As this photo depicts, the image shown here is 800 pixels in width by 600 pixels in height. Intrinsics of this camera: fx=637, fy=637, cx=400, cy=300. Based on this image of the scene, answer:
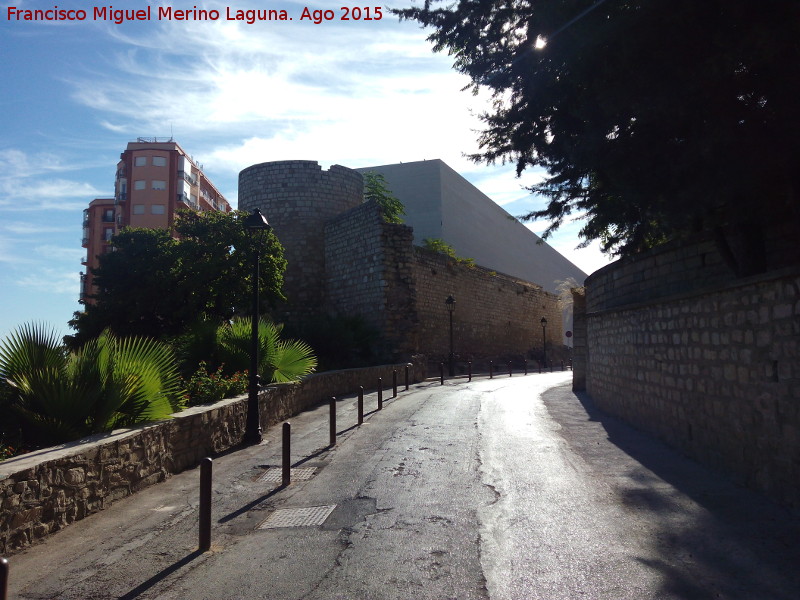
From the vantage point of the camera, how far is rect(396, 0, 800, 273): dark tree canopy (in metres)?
6.61

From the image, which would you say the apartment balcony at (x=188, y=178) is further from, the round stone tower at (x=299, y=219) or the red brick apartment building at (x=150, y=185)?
the round stone tower at (x=299, y=219)

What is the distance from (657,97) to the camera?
22.8ft

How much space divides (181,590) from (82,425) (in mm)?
3805

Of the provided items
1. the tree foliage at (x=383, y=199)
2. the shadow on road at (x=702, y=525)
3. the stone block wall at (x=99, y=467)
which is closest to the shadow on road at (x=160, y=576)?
the stone block wall at (x=99, y=467)

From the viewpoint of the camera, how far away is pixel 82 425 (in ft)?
25.2

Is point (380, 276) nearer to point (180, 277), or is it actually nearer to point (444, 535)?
point (180, 277)

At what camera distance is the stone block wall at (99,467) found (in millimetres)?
5543

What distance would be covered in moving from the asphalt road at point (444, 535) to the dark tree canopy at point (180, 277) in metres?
12.6

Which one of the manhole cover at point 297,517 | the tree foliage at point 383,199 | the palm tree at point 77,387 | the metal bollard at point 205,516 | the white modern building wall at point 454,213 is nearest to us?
the metal bollard at point 205,516

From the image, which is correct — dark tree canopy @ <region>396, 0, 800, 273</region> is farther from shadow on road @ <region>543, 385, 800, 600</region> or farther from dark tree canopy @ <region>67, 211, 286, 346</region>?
dark tree canopy @ <region>67, 211, 286, 346</region>

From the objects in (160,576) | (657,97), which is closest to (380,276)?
(657,97)

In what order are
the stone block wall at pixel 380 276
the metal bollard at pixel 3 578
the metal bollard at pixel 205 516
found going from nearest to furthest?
the metal bollard at pixel 3 578 < the metal bollard at pixel 205 516 < the stone block wall at pixel 380 276

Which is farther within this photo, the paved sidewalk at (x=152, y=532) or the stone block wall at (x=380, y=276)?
the stone block wall at (x=380, y=276)

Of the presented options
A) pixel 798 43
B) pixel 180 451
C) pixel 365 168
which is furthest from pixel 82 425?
pixel 365 168
